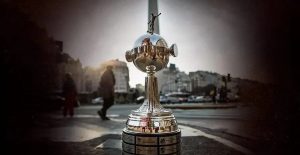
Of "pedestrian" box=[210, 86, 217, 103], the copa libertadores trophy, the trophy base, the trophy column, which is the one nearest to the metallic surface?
the copa libertadores trophy

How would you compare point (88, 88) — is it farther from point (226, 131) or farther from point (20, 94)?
point (226, 131)

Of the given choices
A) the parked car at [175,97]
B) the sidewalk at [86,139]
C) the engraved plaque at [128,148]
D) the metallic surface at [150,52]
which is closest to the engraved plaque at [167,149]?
the engraved plaque at [128,148]

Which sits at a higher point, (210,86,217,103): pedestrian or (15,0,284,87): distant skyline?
(15,0,284,87): distant skyline

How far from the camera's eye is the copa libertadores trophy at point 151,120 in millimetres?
1311

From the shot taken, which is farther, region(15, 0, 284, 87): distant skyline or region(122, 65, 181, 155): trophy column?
region(15, 0, 284, 87): distant skyline

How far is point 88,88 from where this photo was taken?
7.36 feet

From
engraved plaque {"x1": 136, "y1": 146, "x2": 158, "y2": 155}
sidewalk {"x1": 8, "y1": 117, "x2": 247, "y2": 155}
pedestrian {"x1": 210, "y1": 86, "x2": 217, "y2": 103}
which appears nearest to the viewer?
engraved plaque {"x1": 136, "y1": 146, "x2": 158, "y2": 155}

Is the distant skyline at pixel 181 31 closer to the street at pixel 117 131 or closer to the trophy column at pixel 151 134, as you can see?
the street at pixel 117 131

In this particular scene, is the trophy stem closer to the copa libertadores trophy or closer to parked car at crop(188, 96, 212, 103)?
the copa libertadores trophy

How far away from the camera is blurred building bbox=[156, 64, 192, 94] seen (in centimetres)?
217

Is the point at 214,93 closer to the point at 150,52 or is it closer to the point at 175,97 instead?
the point at 175,97

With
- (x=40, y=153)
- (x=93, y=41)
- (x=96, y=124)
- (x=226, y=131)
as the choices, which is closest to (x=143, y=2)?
(x=93, y=41)

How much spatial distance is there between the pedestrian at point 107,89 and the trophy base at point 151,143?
3.04ft

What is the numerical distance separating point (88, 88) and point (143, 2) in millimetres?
795
